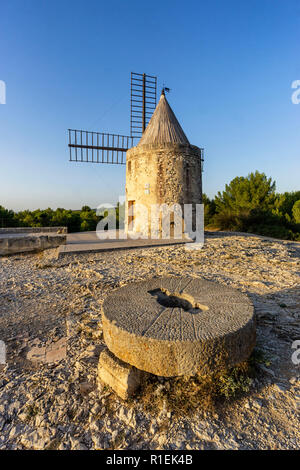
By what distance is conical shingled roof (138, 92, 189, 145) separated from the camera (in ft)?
31.4

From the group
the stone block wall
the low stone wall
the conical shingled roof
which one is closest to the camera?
the low stone wall

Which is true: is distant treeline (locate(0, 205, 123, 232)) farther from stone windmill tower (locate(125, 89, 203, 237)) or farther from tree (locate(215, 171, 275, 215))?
tree (locate(215, 171, 275, 215))

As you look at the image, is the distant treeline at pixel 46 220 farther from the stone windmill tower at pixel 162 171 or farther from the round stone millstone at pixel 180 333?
the round stone millstone at pixel 180 333

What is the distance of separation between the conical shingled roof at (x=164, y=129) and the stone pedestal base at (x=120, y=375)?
8.69 metres

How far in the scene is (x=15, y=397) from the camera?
175 centimetres

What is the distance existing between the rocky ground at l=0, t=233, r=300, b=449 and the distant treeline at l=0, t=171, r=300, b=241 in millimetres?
10960

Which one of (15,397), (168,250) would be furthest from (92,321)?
(168,250)

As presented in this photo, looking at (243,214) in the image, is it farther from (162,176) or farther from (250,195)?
(162,176)

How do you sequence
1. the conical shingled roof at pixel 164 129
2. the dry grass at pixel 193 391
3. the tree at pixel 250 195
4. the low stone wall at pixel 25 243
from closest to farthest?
the dry grass at pixel 193 391, the low stone wall at pixel 25 243, the conical shingled roof at pixel 164 129, the tree at pixel 250 195

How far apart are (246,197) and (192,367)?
1731 cm

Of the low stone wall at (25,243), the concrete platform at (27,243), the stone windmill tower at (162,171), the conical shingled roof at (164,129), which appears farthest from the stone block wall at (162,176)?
the low stone wall at (25,243)

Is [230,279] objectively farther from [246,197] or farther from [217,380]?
[246,197]

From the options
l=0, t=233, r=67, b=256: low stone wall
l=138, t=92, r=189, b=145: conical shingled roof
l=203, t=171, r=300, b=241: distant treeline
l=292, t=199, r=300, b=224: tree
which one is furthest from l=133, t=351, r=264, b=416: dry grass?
l=292, t=199, r=300, b=224: tree

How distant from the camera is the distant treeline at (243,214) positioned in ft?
47.4
